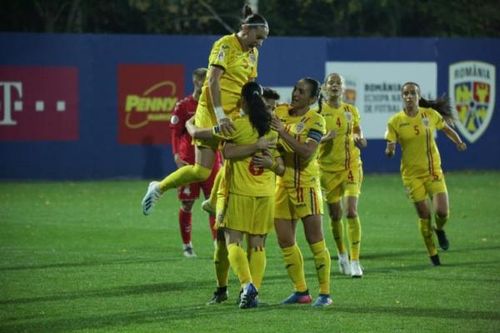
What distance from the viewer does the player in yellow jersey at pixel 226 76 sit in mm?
11719

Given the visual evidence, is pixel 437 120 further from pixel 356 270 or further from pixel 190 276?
pixel 190 276

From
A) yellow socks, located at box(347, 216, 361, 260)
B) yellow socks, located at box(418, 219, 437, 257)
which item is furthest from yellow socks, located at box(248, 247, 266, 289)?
yellow socks, located at box(418, 219, 437, 257)

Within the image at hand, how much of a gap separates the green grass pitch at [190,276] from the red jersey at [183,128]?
1.30m

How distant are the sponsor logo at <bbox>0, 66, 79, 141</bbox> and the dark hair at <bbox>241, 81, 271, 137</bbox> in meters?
15.5

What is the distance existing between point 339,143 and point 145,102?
12.6 m

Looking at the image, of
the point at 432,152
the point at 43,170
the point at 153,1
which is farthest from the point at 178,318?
the point at 153,1

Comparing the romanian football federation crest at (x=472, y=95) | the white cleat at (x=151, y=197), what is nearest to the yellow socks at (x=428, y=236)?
the white cleat at (x=151, y=197)

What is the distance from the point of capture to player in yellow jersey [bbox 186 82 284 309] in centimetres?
1124

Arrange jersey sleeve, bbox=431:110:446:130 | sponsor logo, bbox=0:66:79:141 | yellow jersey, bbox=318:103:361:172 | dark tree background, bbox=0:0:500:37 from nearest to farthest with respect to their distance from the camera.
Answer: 1. yellow jersey, bbox=318:103:361:172
2. jersey sleeve, bbox=431:110:446:130
3. sponsor logo, bbox=0:66:79:141
4. dark tree background, bbox=0:0:500:37

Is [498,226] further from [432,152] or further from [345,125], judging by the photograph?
[345,125]

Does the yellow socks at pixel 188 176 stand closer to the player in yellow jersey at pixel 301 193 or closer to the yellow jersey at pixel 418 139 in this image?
the player in yellow jersey at pixel 301 193

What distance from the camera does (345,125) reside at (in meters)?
15.0

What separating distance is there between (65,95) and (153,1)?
6894mm

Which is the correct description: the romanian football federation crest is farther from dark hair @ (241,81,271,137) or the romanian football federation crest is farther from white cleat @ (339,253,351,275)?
dark hair @ (241,81,271,137)
